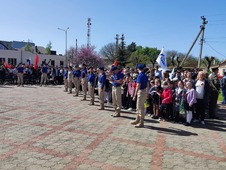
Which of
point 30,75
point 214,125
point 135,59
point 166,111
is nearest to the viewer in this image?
point 214,125

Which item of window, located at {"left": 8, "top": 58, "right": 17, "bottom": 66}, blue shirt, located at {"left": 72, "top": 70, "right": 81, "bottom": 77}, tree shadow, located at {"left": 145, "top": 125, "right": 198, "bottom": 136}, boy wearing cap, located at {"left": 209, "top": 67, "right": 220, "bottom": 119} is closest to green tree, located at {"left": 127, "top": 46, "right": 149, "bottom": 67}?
window, located at {"left": 8, "top": 58, "right": 17, "bottom": 66}

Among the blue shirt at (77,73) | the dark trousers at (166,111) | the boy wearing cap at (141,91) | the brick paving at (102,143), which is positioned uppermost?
the blue shirt at (77,73)

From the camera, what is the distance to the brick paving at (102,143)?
4.87m

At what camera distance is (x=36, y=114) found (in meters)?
9.09

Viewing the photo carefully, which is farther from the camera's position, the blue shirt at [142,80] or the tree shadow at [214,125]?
the tree shadow at [214,125]

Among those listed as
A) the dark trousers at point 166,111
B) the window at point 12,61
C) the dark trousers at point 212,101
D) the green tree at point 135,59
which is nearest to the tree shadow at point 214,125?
the dark trousers at point 212,101

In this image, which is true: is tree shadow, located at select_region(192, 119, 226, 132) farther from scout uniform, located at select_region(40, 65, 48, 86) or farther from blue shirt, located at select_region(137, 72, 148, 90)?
scout uniform, located at select_region(40, 65, 48, 86)

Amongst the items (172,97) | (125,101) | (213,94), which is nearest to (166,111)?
(172,97)

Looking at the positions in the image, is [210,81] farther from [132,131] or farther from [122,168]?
[122,168]

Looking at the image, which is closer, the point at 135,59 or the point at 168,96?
the point at 168,96

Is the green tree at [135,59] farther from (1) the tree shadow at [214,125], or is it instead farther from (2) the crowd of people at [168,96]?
(1) the tree shadow at [214,125]

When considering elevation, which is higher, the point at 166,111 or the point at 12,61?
the point at 12,61

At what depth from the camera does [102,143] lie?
6.04 m

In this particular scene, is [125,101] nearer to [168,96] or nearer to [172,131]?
[168,96]
